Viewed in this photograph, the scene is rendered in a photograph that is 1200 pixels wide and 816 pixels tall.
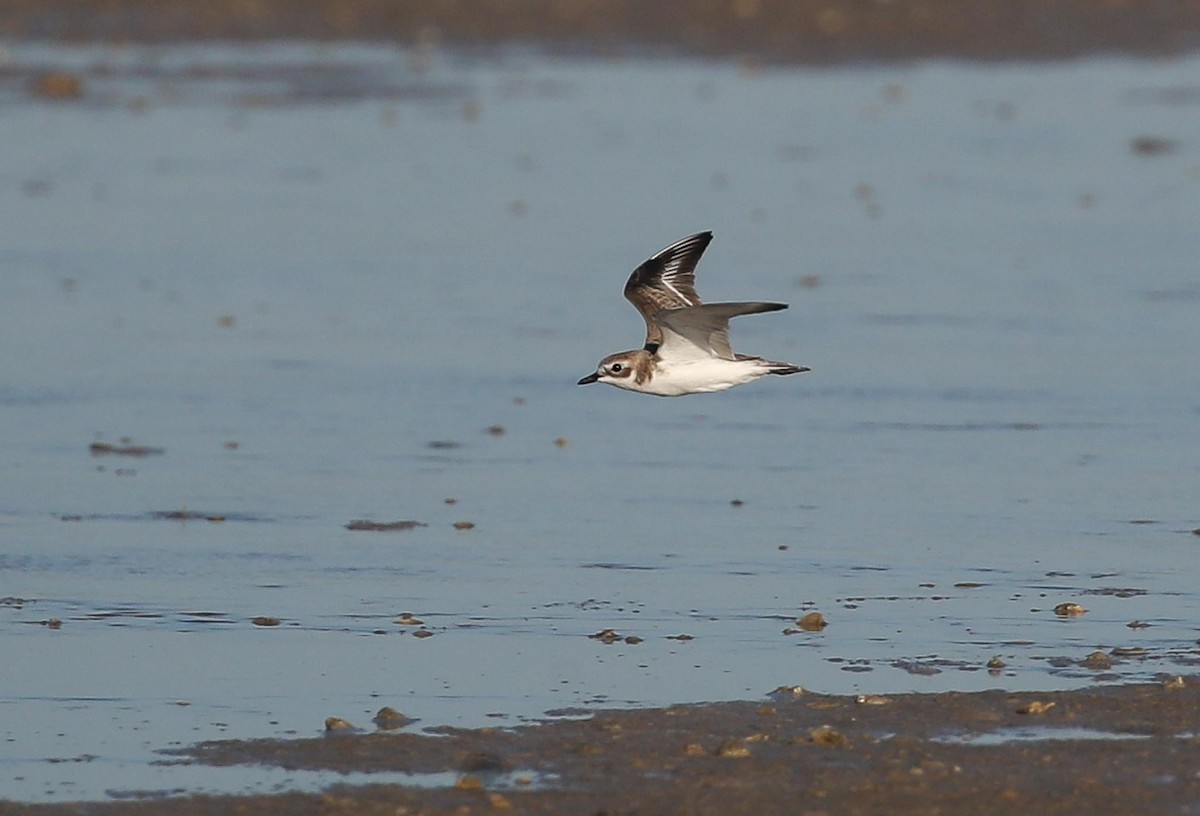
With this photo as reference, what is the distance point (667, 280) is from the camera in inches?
413

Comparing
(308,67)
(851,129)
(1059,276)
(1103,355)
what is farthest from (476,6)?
(1103,355)

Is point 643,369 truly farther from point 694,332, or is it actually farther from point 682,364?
point 694,332

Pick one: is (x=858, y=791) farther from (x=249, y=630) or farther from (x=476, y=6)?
(x=476, y=6)

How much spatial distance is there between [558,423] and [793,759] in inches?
222

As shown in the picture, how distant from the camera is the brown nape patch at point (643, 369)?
1008 cm

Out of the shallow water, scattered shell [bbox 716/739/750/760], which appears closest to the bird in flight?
the shallow water

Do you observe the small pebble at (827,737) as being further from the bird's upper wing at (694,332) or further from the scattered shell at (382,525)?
the scattered shell at (382,525)

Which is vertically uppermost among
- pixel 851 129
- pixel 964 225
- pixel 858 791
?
pixel 851 129

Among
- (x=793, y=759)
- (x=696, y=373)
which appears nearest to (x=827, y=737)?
(x=793, y=759)

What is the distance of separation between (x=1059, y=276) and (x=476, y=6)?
17.1m

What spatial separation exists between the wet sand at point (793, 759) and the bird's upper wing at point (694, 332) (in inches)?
85.7

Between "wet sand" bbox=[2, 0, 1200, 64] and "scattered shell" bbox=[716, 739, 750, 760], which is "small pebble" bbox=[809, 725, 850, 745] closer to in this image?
"scattered shell" bbox=[716, 739, 750, 760]

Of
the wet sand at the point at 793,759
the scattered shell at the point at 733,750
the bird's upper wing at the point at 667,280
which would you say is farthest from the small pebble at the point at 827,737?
the bird's upper wing at the point at 667,280

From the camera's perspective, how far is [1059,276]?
54.9 feet
